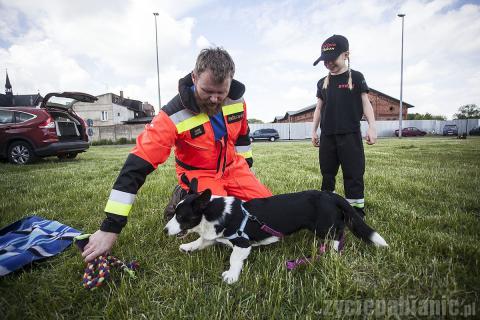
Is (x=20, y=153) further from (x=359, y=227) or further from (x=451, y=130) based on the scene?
(x=451, y=130)

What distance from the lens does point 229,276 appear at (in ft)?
6.39

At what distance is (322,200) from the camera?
2.31 metres

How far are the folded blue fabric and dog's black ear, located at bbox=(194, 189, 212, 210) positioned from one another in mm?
1318

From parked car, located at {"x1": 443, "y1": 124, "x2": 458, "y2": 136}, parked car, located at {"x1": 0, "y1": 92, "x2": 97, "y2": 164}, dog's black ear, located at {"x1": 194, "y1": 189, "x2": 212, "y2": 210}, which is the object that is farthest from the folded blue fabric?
parked car, located at {"x1": 443, "y1": 124, "x2": 458, "y2": 136}

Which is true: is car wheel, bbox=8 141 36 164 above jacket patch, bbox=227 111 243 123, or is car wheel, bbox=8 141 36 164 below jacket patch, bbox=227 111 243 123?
below

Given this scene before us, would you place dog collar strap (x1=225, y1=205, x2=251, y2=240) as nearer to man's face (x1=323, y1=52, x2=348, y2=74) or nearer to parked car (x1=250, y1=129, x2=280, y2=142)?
man's face (x1=323, y1=52, x2=348, y2=74)

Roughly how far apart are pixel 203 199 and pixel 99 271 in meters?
0.89

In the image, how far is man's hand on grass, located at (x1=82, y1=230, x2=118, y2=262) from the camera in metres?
1.82

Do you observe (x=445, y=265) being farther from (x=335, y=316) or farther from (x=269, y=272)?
(x=269, y=272)

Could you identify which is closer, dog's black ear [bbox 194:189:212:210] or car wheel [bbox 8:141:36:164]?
dog's black ear [bbox 194:189:212:210]

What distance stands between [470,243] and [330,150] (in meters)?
1.66

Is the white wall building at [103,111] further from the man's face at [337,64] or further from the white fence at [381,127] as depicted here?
the man's face at [337,64]

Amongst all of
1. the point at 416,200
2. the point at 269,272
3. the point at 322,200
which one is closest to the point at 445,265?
→ the point at 322,200

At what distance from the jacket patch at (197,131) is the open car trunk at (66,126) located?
332 inches
